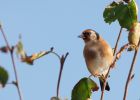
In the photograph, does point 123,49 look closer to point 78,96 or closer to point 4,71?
point 78,96

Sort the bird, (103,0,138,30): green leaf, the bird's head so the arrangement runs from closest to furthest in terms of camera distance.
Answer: (103,0,138,30): green leaf
the bird
the bird's head

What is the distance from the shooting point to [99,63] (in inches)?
88.0

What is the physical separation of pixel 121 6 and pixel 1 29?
2.82 ft

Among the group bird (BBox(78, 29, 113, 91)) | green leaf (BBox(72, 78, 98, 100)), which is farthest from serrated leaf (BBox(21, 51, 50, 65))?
bird (BBox(78, 29, 113, 91))

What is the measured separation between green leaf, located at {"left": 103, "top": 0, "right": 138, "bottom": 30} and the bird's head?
0.75 meters

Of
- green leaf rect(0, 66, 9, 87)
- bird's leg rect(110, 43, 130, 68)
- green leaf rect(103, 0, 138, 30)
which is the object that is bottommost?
bird's leg rect(110, 43, 130, 68)

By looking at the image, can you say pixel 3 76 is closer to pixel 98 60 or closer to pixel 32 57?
pixel 32 57

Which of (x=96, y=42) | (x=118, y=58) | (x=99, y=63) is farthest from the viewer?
(x=96, y=42)

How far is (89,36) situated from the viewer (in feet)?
10.0

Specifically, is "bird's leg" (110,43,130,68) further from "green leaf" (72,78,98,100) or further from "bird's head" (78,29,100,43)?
"bird's head" (78,29,100,43)

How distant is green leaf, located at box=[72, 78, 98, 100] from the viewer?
1.83 m

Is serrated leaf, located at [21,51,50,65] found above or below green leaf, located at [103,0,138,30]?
below

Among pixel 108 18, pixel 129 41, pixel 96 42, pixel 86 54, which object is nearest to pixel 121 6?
pixel 108 18

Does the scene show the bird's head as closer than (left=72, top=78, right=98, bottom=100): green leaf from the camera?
No
